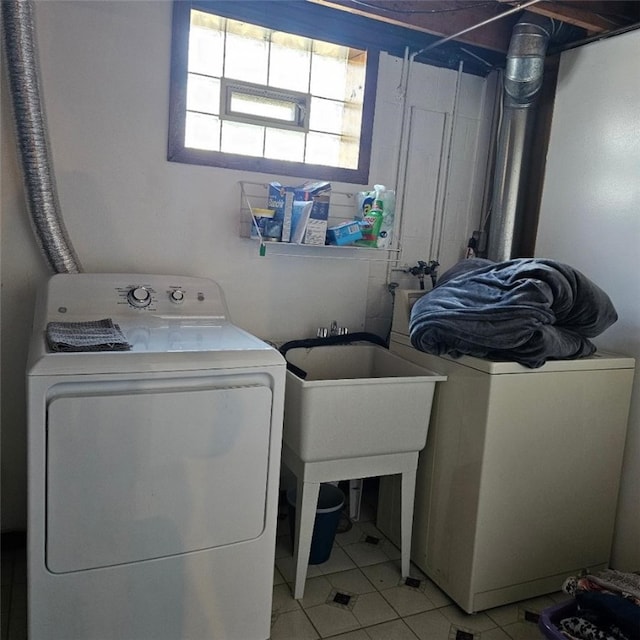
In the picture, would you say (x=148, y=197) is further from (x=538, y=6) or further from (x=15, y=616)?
(x=538, y=6)

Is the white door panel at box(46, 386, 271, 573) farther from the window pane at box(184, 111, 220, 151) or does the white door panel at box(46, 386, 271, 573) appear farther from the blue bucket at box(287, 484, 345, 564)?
the window pane at box(184, 111, 220, 151)

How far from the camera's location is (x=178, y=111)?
2.04 meters

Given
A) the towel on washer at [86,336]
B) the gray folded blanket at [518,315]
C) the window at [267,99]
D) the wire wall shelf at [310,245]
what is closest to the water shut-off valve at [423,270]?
the wire wall shelf at [310,245]

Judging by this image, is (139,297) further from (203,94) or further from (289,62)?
(289,62)

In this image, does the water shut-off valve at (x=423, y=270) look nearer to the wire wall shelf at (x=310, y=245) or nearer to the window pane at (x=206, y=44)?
the wire wall shelf at (x=310, y=245)

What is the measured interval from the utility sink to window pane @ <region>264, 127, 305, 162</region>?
946 mm

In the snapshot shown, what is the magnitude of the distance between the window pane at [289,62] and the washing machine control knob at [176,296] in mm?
971

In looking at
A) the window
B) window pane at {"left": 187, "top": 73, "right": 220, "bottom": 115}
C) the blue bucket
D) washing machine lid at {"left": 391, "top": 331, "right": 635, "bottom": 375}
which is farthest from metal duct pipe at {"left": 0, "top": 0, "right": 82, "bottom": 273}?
washing machine lid at {"left": 391, "top": 331, "right": 635, "bottom": 375}

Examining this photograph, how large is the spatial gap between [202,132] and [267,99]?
1.00 feet

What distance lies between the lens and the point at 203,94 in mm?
2148

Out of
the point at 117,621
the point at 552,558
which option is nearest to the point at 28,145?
the point at 117,621

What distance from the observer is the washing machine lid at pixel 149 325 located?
135 cm

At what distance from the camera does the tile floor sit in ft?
5.69

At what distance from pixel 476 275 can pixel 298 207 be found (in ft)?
2.41
